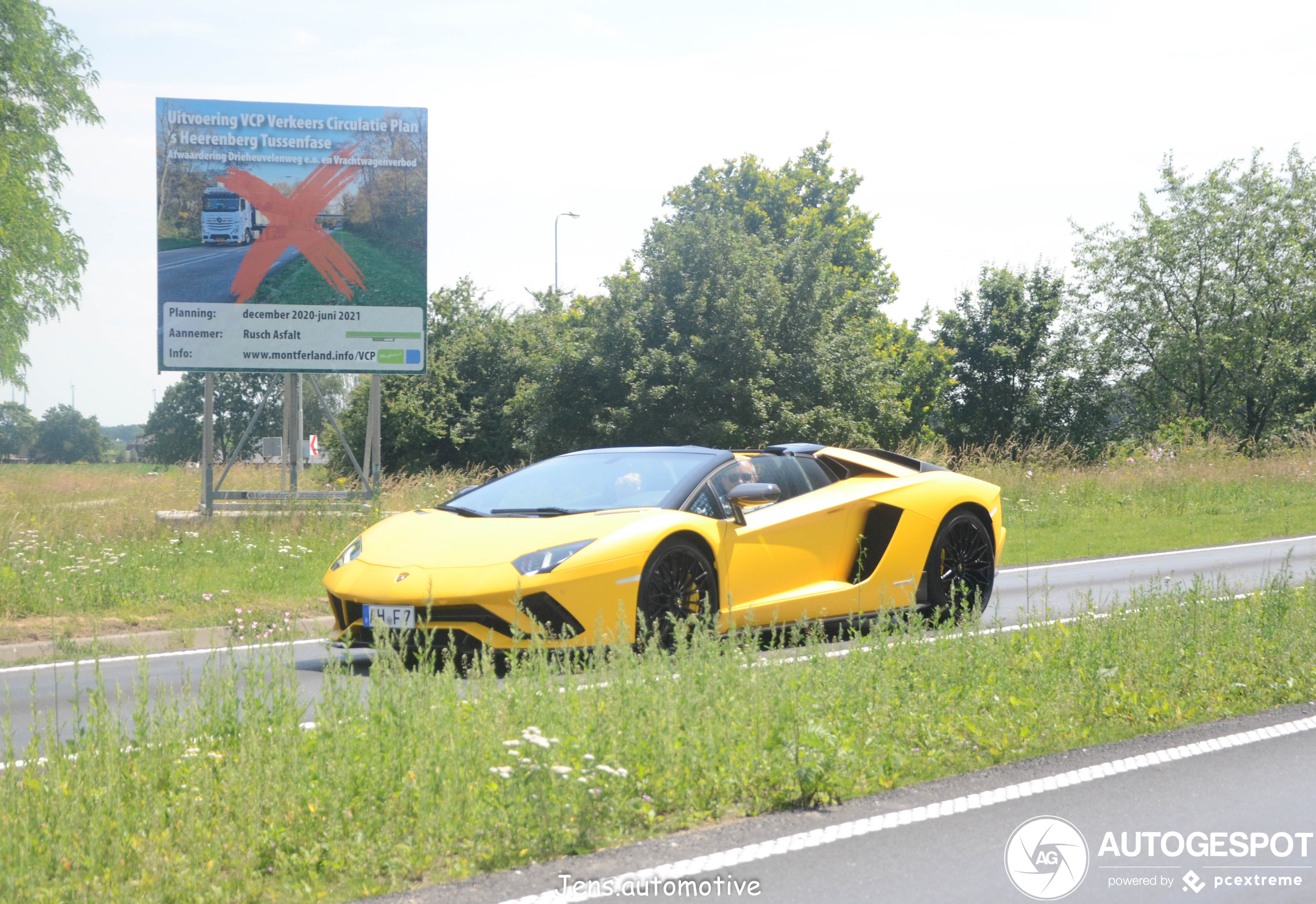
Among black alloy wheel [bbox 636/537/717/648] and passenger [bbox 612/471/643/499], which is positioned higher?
passenger [bbox 612/471/643/499]

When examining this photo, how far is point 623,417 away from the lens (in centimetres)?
3047

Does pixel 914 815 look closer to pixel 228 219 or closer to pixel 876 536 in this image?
pixel 876 536

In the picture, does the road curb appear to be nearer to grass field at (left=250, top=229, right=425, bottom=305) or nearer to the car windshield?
the car windshield

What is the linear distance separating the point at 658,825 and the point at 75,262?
116 ft

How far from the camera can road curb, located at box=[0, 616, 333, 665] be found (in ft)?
26.0

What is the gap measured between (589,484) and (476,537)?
1.10 meters

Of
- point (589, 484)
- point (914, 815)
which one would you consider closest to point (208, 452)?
point (589, 484)

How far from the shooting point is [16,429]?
458 feet

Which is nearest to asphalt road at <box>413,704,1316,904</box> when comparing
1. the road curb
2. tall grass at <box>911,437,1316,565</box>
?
the road curb

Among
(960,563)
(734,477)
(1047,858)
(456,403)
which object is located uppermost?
(456,403)

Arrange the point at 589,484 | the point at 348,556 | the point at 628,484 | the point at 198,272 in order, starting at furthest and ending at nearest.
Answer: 1. the point at 198,272
2. the point at 589,484
3. the point at 628,484
4. the point at 348,556

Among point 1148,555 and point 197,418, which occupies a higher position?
point 197,418

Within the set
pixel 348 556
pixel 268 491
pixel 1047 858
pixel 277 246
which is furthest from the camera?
pixel 268 491

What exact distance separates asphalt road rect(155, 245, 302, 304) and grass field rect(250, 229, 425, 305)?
27 cm
